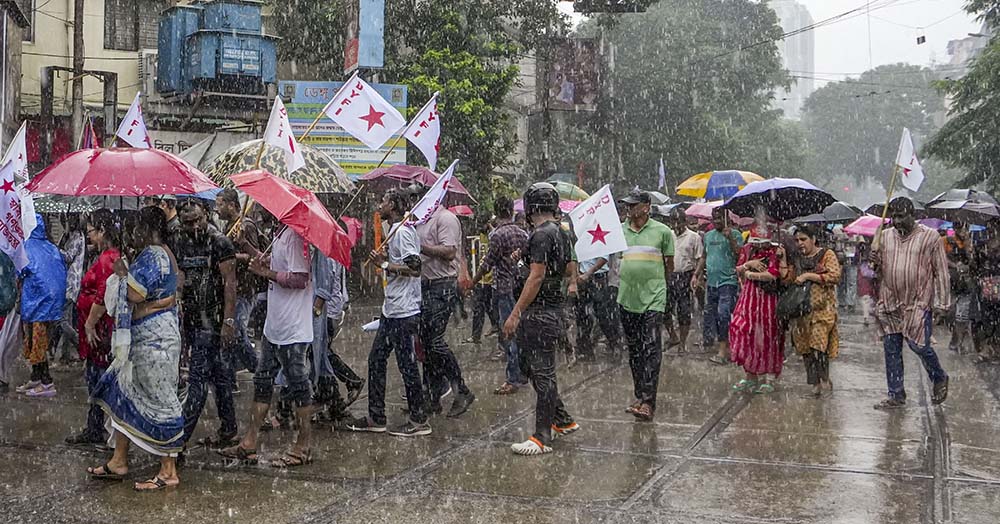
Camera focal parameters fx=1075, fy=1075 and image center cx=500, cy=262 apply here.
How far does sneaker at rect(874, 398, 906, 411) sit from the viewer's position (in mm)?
8969

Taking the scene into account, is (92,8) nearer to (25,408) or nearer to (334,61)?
(334,61)

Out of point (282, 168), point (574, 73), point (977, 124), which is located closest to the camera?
point (282, 168)

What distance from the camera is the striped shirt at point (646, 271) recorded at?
8.40 metres

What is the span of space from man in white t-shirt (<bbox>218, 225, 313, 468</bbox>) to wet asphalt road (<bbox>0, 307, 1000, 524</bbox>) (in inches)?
6.9

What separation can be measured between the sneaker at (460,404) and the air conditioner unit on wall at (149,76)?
1662 centimetres

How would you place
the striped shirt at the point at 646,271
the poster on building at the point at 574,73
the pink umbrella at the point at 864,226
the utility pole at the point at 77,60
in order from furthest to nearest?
the poster on building at the point at 574,73 < the utility pole at the point at 77,60 < the pink umbrella at the point at 864,226 < the striped shirt at the point at 646,271

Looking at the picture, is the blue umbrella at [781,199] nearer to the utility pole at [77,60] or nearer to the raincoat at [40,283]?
the raincoat at [40,283]

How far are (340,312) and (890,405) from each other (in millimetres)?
4622

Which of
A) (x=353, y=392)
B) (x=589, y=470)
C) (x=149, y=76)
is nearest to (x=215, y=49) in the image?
(x=149, y=76)

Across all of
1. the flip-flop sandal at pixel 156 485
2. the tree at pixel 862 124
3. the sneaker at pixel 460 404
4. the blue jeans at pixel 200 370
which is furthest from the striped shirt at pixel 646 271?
A: the tree at pixel 862 124

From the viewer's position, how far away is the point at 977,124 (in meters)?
24.2

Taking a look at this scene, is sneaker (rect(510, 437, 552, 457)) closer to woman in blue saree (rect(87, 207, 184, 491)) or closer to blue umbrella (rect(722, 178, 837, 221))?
woman in blue saree (rect(87, 207, 184, 491))

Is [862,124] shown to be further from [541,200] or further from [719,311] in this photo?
[541,200]

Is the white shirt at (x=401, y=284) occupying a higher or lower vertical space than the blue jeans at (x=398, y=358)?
higher
